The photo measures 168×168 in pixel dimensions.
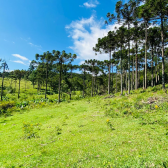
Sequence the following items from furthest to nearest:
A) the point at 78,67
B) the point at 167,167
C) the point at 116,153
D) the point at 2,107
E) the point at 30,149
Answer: the point at 78,67
the point at 2,107
the point at 30,149
the point at 116,153
the point at 167,167

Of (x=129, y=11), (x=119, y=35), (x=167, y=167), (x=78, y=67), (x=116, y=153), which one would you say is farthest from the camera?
(x=78, y=67)

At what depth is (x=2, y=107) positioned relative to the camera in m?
25.5

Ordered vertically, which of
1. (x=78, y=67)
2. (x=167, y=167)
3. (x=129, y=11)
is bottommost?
(x=167, y=167)

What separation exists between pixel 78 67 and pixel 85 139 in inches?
1595

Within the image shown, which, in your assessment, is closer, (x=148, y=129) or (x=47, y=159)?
(x=47, y=159)

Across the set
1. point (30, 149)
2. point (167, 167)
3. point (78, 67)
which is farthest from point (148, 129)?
point (78, 67)

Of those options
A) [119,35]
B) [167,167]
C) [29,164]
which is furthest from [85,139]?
[119,35]

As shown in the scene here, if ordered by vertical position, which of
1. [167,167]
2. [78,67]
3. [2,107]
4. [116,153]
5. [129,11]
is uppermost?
[129,11]

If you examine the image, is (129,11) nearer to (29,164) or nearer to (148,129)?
(148,129)

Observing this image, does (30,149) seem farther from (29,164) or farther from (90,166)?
(90,166)

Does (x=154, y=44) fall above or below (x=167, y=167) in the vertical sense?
above

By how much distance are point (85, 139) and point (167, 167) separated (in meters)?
4.24

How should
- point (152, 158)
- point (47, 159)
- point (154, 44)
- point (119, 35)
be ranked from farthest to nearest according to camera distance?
point (154, 44) < point (119, 35) < point (47, 159) < point (152, 158)

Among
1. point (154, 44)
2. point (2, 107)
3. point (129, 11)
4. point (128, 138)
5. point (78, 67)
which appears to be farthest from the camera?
point (78, 67)
